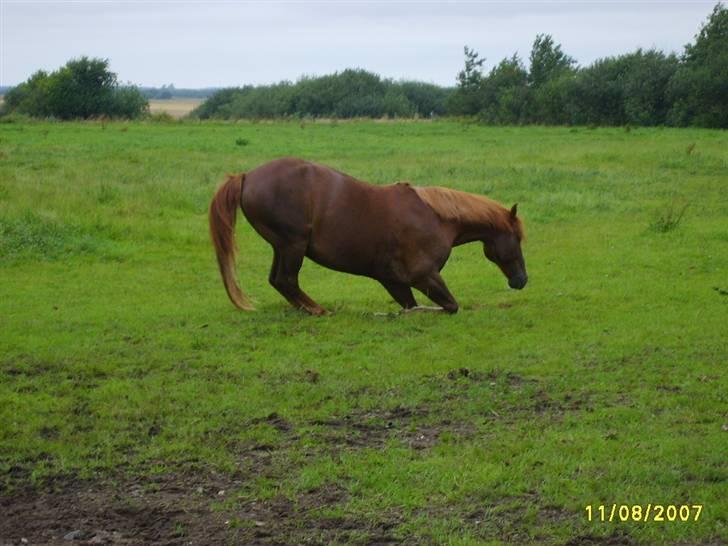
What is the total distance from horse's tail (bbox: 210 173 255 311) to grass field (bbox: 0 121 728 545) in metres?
0.54

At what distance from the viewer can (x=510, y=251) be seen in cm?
1046

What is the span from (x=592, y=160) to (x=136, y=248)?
14.9 metres

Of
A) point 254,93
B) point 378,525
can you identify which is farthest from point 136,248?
point 254,93

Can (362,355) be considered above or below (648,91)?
below

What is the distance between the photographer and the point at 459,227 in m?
10.2

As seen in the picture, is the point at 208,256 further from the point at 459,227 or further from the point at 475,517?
the point at 475,517

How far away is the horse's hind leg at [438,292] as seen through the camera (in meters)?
9.88

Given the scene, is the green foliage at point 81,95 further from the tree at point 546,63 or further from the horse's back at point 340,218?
the horse's back at point 340,218

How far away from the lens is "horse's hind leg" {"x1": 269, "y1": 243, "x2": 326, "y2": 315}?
991 cm

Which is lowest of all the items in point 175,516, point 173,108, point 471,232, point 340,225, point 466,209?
point 175,516

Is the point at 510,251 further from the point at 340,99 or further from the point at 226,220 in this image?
→ the point at 340,99

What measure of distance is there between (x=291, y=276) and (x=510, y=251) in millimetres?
2294
